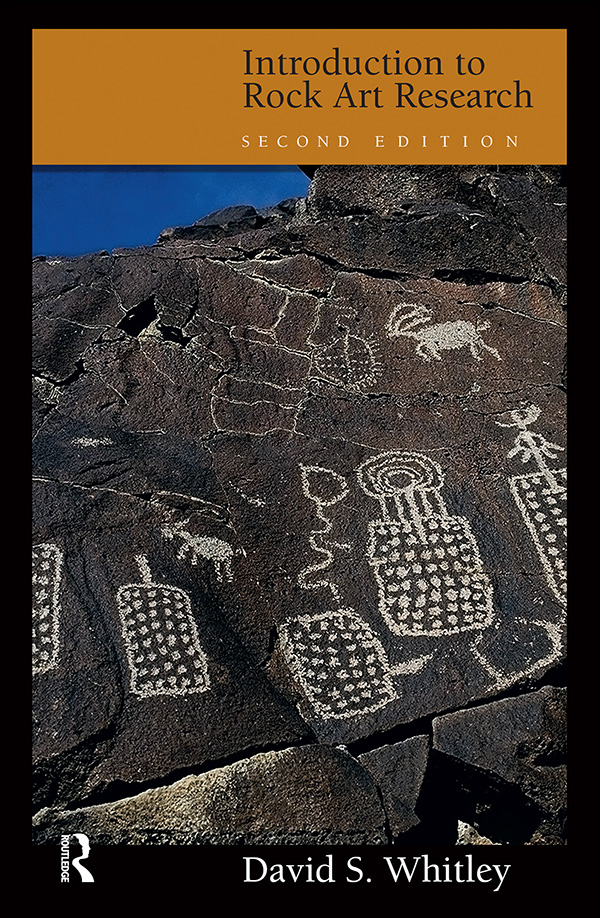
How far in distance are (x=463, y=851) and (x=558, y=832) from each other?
2.13ft

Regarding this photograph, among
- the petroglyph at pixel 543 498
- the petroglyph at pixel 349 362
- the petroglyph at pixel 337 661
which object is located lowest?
the petroglyph at pixel 337 661

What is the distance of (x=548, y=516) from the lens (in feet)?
14.5

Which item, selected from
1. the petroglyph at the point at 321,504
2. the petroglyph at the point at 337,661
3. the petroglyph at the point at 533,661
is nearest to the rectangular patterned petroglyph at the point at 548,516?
the petroglyph at the point at 533,661

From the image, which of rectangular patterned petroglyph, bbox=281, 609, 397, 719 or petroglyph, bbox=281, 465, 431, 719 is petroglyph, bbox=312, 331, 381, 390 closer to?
petroglyph, bbox=281, 465, 431, 719

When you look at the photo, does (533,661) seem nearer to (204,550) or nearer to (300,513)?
(300,513)

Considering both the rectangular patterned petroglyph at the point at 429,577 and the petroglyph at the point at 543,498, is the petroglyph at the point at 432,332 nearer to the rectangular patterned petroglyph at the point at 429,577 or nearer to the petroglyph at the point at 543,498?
the petroglyph at the point at 543,498

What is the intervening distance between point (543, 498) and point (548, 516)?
11 cm

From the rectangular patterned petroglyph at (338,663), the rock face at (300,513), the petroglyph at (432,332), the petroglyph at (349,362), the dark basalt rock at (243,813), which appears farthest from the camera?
Result: the petroglyph at (432,332)

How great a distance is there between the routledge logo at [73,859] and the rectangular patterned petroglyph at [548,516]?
228 cm

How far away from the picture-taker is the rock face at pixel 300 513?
3.67m

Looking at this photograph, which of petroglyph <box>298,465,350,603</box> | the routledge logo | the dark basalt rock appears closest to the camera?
the routledge logo

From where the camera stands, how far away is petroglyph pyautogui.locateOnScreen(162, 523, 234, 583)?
4191mm

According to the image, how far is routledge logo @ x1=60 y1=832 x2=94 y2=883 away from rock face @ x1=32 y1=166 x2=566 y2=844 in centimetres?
12

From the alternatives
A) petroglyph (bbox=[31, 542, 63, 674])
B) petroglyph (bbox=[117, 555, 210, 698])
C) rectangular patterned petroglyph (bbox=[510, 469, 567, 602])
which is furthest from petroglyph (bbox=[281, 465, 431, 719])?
petroglyph (bbox=[31, 542, 63, 674])
